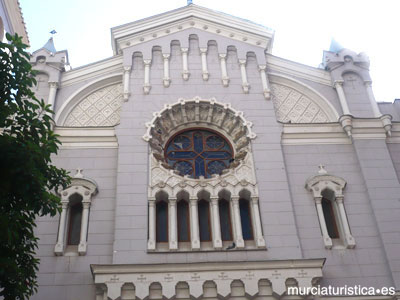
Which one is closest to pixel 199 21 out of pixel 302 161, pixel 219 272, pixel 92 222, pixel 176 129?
pixel 176 129

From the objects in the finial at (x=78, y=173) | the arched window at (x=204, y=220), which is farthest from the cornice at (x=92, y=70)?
the arched window at (x=204, y=220)

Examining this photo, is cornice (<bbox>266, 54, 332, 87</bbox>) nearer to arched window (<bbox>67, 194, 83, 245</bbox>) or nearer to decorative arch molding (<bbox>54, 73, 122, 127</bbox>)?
decorative arch molding (<bbox>54, 73, 122, 127</bbox>)

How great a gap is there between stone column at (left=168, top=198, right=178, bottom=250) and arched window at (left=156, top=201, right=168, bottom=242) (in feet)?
1.57

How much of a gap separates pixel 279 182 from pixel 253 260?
2810 mm

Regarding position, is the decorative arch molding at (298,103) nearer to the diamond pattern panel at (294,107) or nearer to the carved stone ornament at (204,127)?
the diamond pattern panel at (294,107)

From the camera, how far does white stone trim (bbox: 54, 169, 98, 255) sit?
12703 mm

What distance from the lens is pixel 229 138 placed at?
16031 millimetres

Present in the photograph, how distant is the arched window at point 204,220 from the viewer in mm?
13538

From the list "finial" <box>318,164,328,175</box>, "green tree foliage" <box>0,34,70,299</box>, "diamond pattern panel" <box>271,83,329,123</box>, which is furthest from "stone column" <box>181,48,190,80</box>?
"green tree foliage" <box>0,34,70,299</box>

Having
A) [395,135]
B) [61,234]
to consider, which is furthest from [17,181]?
[395,135]

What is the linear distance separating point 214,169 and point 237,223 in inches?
98.7

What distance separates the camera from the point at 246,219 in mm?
13914

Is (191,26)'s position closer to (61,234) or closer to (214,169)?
(214,169)

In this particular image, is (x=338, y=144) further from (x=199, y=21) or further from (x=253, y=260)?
(x=199, y=21)
